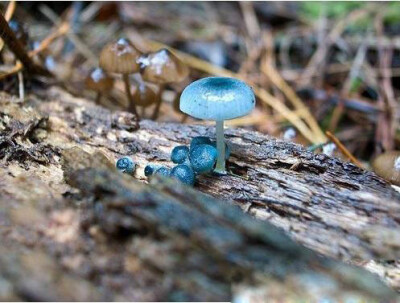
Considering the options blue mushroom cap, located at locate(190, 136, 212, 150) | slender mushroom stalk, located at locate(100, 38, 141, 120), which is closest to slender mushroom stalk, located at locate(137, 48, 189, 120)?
slender mushroom stalk, located at locate(100, 38, 141, 120)

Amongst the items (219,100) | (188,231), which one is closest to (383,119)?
(219,100)

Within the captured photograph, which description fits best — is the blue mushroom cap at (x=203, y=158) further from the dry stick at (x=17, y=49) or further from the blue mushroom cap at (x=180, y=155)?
the dry stick at (x=17, y=49)

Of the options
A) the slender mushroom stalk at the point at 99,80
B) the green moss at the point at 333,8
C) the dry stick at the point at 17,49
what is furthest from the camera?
the green moss at the point at 333,8

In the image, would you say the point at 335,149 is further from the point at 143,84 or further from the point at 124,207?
the point at 124,207

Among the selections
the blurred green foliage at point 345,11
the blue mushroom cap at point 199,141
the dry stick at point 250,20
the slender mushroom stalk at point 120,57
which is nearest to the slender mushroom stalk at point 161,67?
the slender mushroom stalk at point 120,57

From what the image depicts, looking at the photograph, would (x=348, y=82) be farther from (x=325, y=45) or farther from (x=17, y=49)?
(x=17, y=49)

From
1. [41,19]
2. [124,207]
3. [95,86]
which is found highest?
[41,19]

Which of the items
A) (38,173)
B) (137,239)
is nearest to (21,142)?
(38,173)
